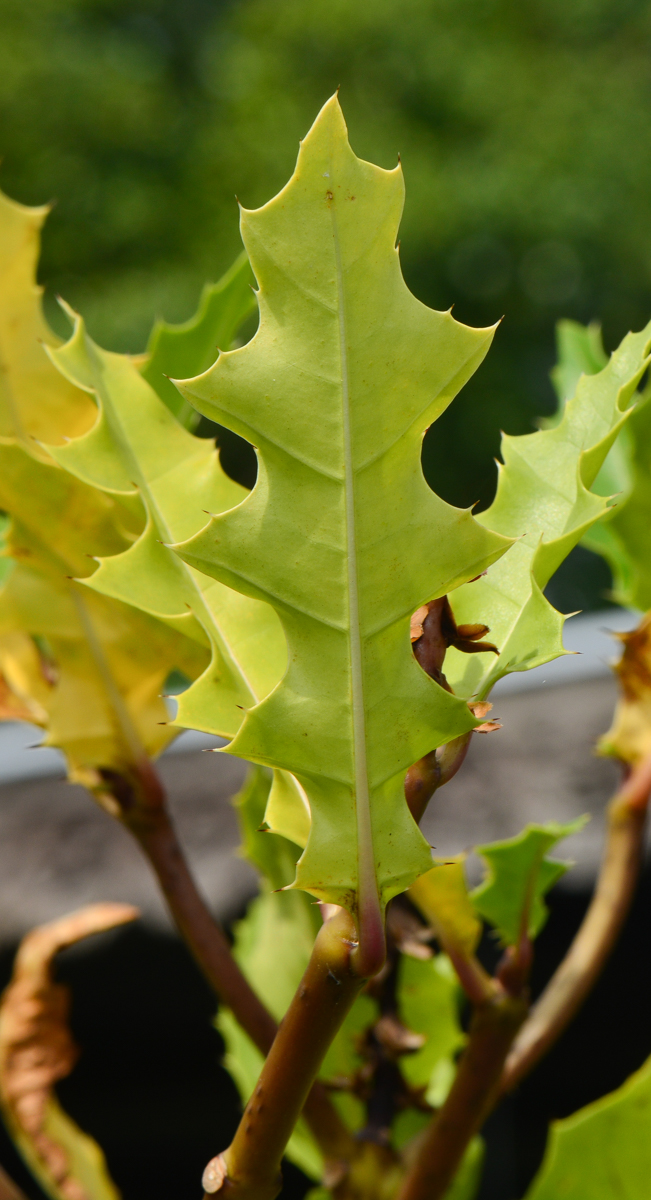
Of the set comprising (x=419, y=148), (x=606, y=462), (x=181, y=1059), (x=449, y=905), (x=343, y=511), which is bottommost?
(x=181, y=1059)

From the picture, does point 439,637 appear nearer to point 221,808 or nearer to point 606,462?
point 606,462

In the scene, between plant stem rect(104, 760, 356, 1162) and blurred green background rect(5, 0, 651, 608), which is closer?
plant stem rect(104, 760, 356, 1162)

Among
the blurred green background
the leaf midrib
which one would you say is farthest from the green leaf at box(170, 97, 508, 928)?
the blurred green background

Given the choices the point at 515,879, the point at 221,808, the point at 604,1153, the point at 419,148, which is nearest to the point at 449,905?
the point at 515,879

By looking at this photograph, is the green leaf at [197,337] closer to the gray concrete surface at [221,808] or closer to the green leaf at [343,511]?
the green leaf at [343,511]

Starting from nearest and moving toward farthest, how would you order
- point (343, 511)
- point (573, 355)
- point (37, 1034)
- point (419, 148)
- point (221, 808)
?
point (343, 511) < point (37, 1034) < point (573, 355) < point (221, 808) < point (419, 148)

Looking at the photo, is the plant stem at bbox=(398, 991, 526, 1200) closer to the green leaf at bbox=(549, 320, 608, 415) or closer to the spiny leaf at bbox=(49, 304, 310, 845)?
the spiny leaf at bbox=(49, 304, 310, 845)
